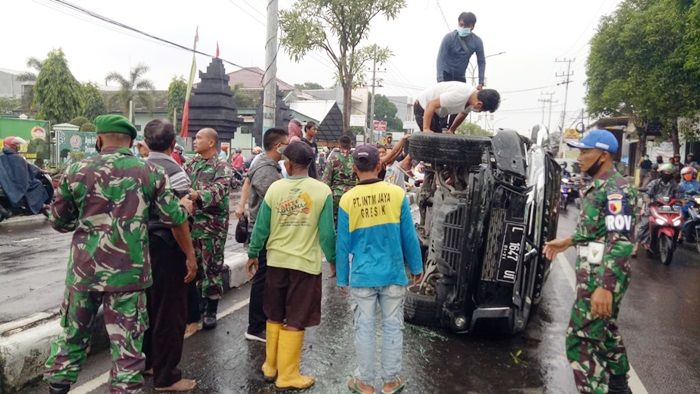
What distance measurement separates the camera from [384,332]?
3.60m

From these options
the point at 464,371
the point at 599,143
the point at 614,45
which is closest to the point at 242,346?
the point at 464,371

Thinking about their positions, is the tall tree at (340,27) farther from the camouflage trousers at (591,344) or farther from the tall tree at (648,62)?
the camouflage trousers at (591,344)

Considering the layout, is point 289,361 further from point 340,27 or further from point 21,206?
point 340,27

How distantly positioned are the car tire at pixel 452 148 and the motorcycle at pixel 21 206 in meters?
9.58

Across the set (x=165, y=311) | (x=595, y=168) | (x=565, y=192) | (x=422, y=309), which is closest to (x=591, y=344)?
(x=595, y=168)

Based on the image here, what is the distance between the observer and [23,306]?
559cm

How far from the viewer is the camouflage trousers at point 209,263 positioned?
4.70 metres

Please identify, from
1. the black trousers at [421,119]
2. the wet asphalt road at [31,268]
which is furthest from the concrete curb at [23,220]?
the black trousers at [421,119]

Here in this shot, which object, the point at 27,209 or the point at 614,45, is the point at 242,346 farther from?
the point at 614,45

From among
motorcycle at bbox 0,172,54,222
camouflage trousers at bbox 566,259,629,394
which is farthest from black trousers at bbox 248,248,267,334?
motorcycle at bbox 0,172,54,222

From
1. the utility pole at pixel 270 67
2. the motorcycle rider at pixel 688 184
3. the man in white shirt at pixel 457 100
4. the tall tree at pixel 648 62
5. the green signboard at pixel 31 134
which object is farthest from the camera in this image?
the green signboard at pixel 31 134

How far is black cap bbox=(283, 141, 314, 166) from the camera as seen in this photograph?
3723 mm

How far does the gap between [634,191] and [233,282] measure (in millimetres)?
4461

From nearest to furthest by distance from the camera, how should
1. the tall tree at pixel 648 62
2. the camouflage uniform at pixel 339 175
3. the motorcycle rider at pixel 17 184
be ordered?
the camouflage uniform at pixel 339 175 → the motorcycle rider at pixel 17 184 → the tall tree at pixel 648 62
